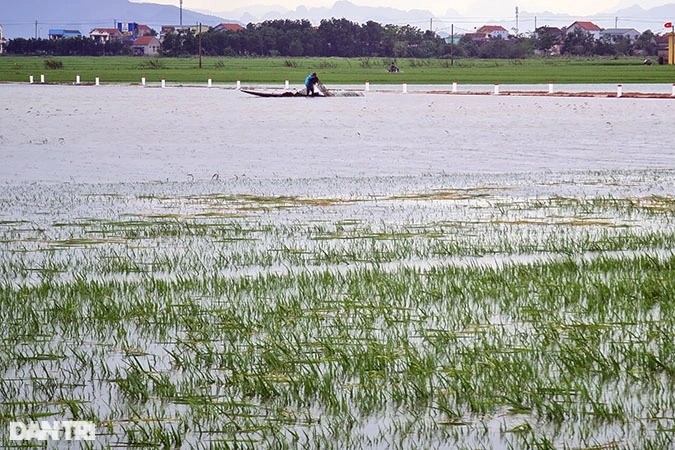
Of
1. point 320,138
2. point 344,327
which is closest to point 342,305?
point 344,327

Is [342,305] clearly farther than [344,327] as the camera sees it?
Yes

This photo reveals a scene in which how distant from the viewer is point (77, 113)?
5869cm

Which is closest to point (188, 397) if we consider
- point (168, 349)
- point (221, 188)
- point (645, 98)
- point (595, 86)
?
point (168, 349)

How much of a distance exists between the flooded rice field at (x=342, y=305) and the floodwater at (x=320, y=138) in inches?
20.5

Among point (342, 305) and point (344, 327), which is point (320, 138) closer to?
point (342, 305)

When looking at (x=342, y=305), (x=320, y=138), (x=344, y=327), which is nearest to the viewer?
(x=344, y=327)

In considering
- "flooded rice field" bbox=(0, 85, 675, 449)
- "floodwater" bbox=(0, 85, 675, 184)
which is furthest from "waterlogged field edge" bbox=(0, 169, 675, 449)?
"floodwater" bbox=(0, 85, 675, 184)

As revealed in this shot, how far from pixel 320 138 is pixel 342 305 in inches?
1205

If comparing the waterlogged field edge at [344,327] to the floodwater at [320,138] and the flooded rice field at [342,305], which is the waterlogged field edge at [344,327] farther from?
the floodwater at [320,138]

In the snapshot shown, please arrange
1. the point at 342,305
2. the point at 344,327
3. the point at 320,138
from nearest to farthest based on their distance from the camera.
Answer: the point at 344,327 < the point at 342,305 < the point at 320,138

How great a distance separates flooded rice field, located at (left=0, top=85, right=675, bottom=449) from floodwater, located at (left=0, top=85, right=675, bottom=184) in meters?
0.52

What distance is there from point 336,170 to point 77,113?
31612 millimetres

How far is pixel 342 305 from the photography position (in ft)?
38.5

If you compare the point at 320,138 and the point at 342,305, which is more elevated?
the point at 320,138
